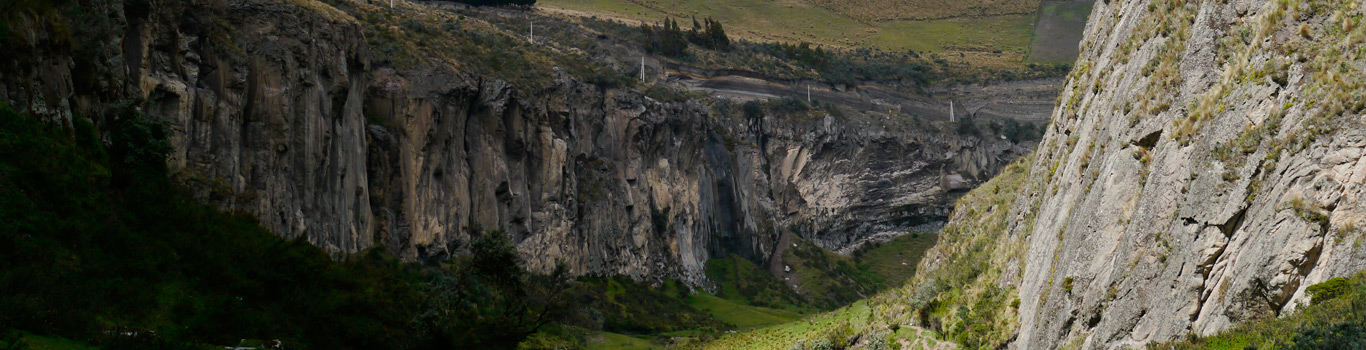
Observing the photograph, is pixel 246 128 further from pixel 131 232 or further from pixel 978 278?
pixel 978 278

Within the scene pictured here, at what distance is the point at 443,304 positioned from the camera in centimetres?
4588

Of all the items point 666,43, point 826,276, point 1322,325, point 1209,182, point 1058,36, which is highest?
point 1058,36

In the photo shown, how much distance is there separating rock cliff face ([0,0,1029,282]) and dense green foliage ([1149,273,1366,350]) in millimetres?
26696

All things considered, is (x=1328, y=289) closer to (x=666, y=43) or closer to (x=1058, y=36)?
(x=666, y=43)

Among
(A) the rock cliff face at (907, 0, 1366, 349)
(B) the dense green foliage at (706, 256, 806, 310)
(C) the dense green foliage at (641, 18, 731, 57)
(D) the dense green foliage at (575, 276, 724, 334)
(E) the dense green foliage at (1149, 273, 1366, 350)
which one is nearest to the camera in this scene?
(E) the dense green foliage at (1149, 273, 1366, 350)

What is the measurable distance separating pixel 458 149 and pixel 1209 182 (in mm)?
55568

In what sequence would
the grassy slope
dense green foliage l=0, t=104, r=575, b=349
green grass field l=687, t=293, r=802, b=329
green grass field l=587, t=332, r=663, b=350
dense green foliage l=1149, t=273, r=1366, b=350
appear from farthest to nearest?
the grassy slope < green grass field l=687, t=293, r=802, b=329 < green grass field l=587, t=332, r=663, b=350 < dense green foliage l=0, t=104, r=575, b=349 < dense green foliage l=1149, t=273, r=1366, b=350

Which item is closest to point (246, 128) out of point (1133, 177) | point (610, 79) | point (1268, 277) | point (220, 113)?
point (220, 113)

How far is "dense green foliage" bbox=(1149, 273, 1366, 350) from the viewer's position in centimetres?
1545

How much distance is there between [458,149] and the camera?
229ft

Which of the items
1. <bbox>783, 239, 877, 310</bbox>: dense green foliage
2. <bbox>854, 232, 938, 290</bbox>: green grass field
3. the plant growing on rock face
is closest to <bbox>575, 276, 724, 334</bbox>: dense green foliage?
<bbox>783, 239, 877, 310</bbox>: dense green foliage

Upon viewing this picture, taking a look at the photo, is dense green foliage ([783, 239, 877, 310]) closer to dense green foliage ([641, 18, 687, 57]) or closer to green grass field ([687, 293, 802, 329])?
green grass field ([687, 293, 802, 329])

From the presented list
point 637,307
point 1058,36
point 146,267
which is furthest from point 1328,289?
point 1058,36

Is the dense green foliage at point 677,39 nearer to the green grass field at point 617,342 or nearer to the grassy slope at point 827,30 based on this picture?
the grassy slope at point 827,30
